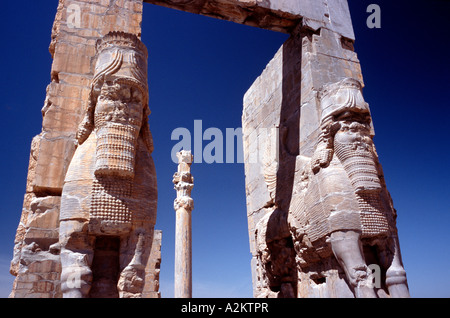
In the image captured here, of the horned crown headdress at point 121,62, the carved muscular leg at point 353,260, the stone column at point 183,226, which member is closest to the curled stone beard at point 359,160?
the carved muscular leg at point 353,260

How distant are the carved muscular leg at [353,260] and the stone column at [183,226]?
4064 mm

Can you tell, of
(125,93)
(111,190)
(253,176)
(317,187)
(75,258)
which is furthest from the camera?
(253,176)

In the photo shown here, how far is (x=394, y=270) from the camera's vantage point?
158 inches

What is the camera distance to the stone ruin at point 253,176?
3.15 metres

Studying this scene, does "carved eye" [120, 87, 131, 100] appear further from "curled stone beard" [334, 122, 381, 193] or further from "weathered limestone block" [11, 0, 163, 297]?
"curled stone beard" [334, 122, 381, 193]

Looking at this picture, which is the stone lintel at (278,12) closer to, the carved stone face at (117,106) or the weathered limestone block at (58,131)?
the weathered limestone block at (58,131)

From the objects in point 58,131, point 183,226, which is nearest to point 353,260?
point 58,131

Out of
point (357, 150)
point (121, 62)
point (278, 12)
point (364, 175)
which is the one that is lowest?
point (364, 175)

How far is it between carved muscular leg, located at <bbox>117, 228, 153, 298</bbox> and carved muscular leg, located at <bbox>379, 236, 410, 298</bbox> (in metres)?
2.61

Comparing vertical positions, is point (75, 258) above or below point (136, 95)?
below

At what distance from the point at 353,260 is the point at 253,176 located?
306cm

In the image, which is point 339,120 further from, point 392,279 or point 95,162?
point 95,162

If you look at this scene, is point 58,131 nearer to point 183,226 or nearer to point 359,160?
point 359,160
